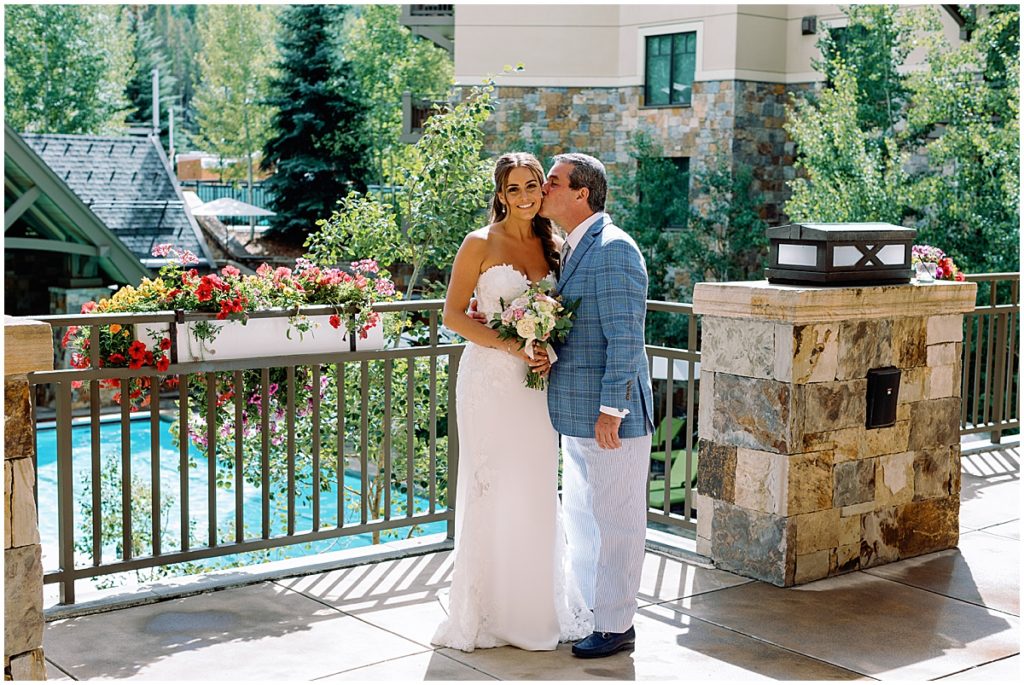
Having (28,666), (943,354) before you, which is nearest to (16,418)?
(28,666)

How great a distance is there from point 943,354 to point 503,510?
2361 mm

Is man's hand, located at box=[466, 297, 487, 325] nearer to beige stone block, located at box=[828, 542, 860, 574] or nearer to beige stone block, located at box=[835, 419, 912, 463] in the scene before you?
beige stone block, located at box=[835, 419, 912, 463]

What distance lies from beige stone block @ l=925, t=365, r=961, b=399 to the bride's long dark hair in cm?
202

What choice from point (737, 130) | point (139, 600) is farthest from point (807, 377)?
point (737, 130)

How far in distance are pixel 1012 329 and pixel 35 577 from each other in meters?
7.12

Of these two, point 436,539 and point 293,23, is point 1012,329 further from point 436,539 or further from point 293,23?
point 293,23

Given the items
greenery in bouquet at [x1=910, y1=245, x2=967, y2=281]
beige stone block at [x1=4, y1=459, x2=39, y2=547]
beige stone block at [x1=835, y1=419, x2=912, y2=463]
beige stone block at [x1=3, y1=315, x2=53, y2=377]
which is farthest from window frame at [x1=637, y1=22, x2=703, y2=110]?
beige stone block at [x1=4, y1=459, x2=39, y2=547]

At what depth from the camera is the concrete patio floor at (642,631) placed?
12.7ft

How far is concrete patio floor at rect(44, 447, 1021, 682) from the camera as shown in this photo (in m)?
3.88

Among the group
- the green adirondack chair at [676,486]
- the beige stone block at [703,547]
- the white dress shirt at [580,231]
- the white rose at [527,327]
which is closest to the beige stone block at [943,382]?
the beige stone block at [703,547]

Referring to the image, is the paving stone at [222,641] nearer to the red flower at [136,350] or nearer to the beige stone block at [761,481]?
the red flower at [136,350]

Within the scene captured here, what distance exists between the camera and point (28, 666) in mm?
2881

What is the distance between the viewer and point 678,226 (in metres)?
21.2

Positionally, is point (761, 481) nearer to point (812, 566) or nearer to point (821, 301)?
point (812, 566)
